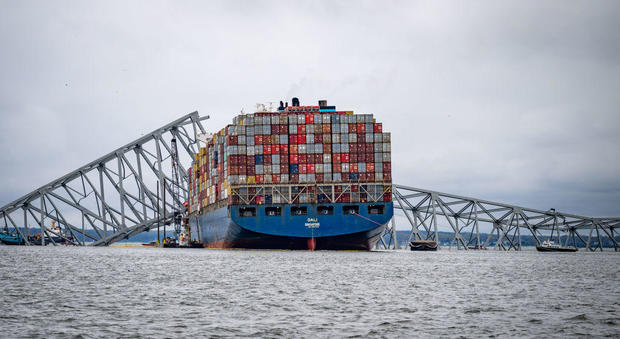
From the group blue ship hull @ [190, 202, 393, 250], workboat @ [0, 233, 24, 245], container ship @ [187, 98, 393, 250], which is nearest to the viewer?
blue ship hull @ [190, 202, 393, 250]

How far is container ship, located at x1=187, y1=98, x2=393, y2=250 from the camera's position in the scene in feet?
303

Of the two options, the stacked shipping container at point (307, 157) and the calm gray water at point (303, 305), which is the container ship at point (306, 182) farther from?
the calm gray water at point (303, 305)

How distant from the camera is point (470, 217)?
144250 millimetres

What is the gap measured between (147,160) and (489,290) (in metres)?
99.9

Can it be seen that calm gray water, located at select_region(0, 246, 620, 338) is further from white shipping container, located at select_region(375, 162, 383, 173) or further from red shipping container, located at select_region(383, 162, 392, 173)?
red shipping container, located at select_region(383, 162, 392, 173)

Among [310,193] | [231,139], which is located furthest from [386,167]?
[231,139]

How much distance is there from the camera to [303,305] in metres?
32.2

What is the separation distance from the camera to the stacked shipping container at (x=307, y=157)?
94.1 m

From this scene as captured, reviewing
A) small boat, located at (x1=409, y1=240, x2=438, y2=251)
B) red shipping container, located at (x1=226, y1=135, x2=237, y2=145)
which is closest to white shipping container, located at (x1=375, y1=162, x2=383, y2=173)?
red shipping container, located at (x1=226, y1=135, x2=237, y2=145)

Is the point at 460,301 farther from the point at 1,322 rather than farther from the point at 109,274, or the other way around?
the point at 109,274

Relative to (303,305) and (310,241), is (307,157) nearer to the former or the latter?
(310,241)

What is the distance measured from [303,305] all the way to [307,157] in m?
64.0

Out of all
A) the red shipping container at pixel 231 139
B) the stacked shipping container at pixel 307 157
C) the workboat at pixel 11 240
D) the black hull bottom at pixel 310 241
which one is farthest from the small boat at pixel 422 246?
the workboat at pixel 11 240

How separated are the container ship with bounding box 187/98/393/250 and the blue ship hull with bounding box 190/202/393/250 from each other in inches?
5.1
